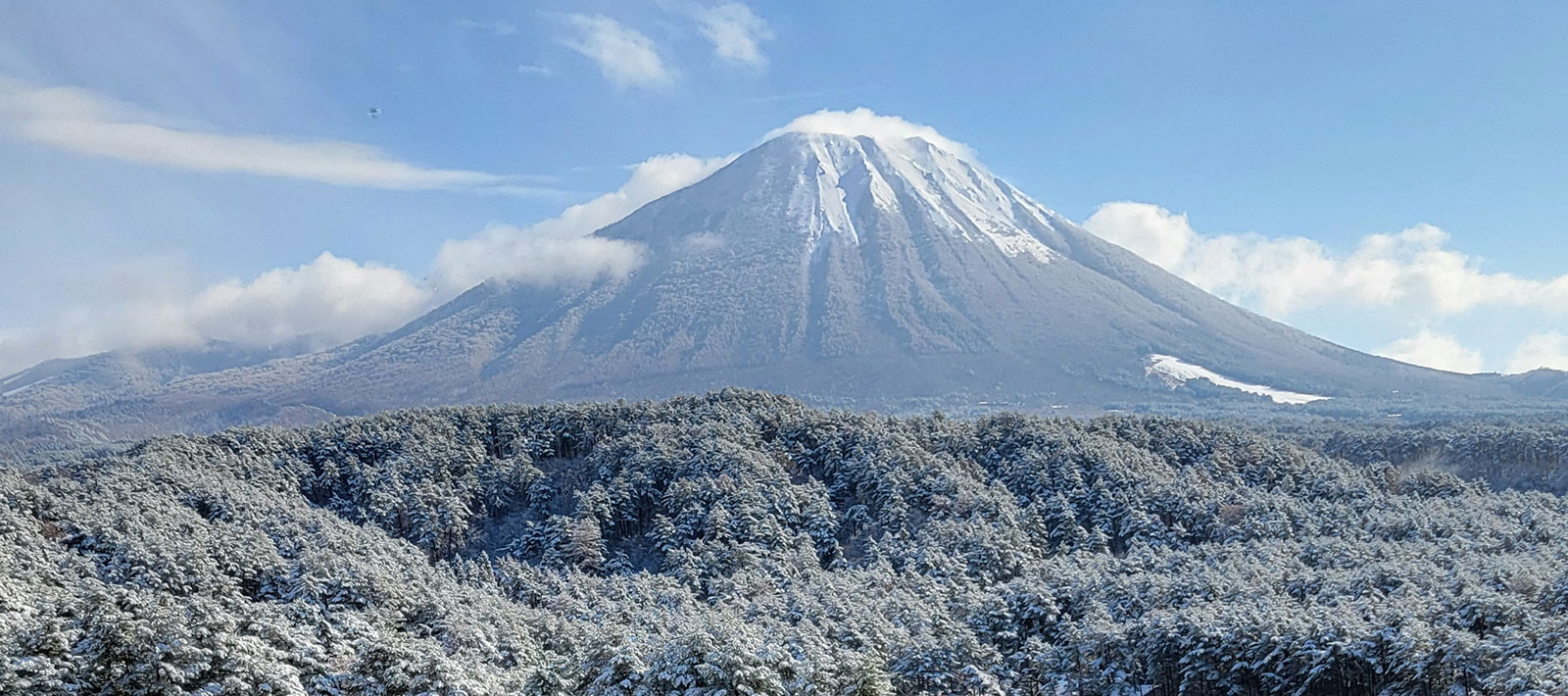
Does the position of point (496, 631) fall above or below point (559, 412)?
below

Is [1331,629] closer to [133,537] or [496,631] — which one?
[496,631]

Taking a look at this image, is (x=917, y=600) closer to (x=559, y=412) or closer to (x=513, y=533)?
(x=513, y=533)

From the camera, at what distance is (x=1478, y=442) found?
349 ft

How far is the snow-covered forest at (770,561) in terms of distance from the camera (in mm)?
29297

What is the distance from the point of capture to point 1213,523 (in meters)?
71.4

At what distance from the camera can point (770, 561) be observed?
215ft

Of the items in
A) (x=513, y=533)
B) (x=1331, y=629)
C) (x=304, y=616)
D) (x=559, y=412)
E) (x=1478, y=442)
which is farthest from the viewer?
(x=1478, y=442)

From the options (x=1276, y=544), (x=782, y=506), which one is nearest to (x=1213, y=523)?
(x=1276, y=544)

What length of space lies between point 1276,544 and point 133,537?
6681 cm

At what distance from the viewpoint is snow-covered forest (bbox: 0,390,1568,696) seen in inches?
1153

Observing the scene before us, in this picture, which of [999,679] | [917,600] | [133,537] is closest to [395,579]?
[133,537]

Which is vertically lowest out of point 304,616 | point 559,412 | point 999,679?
point 999,679

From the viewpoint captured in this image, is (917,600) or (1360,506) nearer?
(917,600)

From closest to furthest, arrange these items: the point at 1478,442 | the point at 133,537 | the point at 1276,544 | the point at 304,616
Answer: the point at 304,616 → the point at 133,537 → the point at 1276,544 → the point at 1478,442
